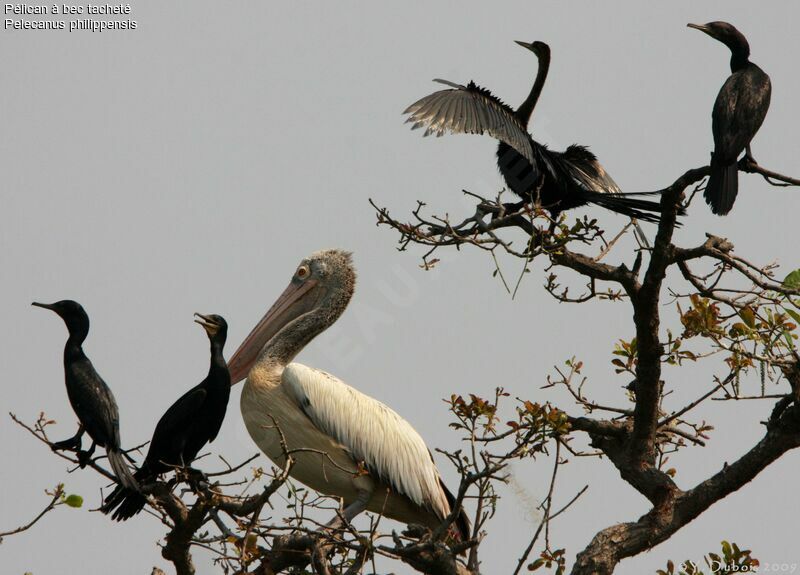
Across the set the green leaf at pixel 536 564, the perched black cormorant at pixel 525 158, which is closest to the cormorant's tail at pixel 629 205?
the perched black cormorant at pixel 525 158

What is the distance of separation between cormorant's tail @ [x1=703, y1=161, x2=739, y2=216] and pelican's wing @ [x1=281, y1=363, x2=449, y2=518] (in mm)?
2905

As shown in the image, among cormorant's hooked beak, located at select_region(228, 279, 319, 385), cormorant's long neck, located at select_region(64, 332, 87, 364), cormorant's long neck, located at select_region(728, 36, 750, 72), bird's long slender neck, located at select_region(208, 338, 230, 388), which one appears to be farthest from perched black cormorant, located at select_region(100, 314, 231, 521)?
cormorant's long neck, located at select_region(728, 36, 750, 72)

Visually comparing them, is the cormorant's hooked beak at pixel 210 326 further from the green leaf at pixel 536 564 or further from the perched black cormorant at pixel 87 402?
the green leaf at pixel 536 564

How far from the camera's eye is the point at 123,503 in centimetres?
580

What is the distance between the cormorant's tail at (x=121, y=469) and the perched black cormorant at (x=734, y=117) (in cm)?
291

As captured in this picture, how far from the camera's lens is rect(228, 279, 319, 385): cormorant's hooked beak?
8.77 meters

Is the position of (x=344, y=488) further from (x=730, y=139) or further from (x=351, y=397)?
(x=730, y=139)

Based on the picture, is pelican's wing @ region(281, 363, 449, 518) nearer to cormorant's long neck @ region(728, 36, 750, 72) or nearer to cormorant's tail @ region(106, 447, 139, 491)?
cormorant's tail @ region(106, 447, 139, 491)

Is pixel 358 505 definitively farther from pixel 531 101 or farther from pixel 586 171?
pixel 531 101

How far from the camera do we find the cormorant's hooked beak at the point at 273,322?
345 inches

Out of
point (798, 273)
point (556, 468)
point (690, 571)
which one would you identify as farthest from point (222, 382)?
point (798, 273)

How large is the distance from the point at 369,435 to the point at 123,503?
2.23 metres

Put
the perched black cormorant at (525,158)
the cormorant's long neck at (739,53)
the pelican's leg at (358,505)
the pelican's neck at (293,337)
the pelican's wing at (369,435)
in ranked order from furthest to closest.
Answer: the pelican's neck at (293,337) → the pelican's wing at (369,435) → the pelican's leg at (358,505) → the cormorant's long neck at (739,53) → the perched black cormorant at (525,158)

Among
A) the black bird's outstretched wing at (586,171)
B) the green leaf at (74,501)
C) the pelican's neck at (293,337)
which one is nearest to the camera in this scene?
the green leaf at (74,501)
